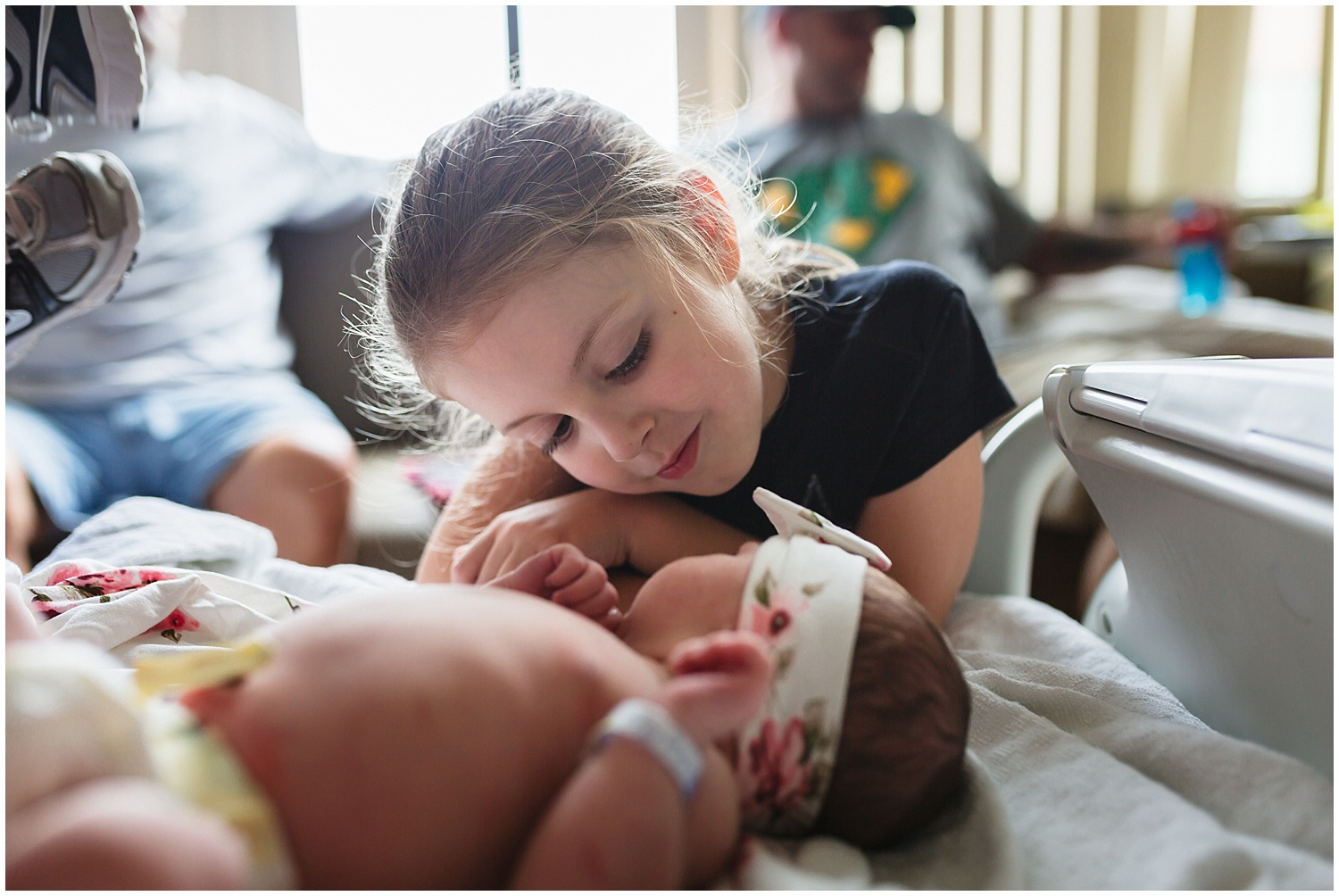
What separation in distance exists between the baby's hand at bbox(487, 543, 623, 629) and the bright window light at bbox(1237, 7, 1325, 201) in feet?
13.0

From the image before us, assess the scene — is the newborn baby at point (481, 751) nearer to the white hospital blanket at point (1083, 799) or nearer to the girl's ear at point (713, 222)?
the white hospital blanket at point (1083, 799)

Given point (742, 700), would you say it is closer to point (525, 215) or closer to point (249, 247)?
point (525, 215)

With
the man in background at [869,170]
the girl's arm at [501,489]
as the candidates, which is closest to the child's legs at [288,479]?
the girl's arm at [501,489]

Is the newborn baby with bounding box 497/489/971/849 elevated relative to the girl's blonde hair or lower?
lower

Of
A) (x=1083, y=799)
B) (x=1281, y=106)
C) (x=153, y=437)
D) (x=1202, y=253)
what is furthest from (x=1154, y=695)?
(x=1281, y=106)

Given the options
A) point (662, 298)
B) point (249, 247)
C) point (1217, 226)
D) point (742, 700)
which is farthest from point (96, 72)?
point (1217, 226)

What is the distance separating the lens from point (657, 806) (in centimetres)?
41

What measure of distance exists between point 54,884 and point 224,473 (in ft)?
3.72

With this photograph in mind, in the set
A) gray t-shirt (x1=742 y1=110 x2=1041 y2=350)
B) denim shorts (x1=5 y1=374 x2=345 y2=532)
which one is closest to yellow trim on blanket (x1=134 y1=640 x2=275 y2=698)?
denim shorts (x1=5 y1=374 x2=345 y2=532)

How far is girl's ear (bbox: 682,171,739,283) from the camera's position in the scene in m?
0.82

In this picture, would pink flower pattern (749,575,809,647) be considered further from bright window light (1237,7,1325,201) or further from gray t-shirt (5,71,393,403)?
bright window light (1237,7,1325,201)

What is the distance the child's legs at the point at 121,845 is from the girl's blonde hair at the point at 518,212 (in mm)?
419

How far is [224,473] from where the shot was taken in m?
1.41

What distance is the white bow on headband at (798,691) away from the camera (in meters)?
0.51
